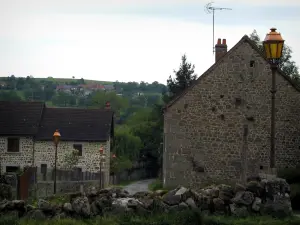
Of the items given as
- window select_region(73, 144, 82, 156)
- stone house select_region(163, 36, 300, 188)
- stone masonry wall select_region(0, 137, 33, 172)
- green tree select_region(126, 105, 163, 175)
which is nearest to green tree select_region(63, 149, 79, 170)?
window select_region(73, 144, 82, 156)

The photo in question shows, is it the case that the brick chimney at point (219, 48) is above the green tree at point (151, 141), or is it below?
above

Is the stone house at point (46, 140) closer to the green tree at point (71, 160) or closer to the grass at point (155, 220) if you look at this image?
the green tree at point (71, 160)

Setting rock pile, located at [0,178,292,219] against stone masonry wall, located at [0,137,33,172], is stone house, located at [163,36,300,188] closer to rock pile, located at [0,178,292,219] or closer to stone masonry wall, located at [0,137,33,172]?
rock pile, located at [0,178,292,219]

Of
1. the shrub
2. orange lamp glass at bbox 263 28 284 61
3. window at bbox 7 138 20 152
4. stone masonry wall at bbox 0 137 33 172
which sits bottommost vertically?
the shrub

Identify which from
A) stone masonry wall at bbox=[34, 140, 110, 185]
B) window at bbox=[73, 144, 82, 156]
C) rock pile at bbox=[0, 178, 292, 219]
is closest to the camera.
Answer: rock pile at bbox=[0, 178, 292, 219]

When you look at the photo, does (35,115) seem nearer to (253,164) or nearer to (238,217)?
(253,164)

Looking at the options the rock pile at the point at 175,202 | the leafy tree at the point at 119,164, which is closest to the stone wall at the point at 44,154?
the leafy tree at the point at 119,164

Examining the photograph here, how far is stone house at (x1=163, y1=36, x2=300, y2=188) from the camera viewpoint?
2708 cm

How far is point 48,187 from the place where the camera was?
3816 cm

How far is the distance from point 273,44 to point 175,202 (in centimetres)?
480

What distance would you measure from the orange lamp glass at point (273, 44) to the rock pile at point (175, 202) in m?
3.33

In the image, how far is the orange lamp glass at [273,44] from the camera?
1633 centimetres

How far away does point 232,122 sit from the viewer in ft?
89.1

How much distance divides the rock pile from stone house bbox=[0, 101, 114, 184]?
37.6 meters
